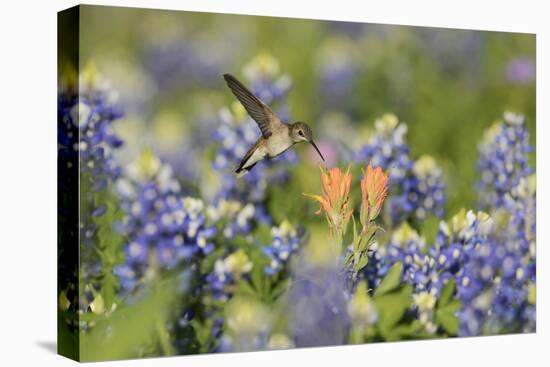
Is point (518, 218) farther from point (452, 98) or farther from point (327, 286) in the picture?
point (327, 286)

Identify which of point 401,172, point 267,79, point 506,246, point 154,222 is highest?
point 267,79

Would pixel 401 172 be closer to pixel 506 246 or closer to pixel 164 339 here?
pixel 506 246

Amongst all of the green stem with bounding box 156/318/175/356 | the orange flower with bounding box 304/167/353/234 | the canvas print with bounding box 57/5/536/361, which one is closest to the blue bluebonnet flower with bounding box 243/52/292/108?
the canvas print with bounding box 57/5/536/361

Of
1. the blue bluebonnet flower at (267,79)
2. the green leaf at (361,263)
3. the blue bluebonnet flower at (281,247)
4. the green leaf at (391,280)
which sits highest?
the blue bluebonnet flower at (267,79)

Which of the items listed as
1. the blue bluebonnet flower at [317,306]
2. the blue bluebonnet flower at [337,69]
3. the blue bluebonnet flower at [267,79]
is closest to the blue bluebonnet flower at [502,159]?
the blue bluebonnet flower at [337,69]

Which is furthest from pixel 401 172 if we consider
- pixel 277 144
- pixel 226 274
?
pixel 226 274

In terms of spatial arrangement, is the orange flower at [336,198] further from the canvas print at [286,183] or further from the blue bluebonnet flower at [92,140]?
the blue bluebonnet flower at [92,140]
